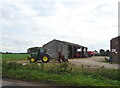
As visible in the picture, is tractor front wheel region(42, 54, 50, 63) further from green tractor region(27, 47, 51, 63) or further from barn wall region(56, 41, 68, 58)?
barn wall region(56, 41, 68, 58)

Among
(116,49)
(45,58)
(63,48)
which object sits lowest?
(45,58)

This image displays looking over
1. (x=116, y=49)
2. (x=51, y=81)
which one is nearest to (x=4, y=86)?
(x=51, y=81)

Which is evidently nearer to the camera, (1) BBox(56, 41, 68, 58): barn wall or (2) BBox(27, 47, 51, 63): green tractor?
(2) BBox(27, 47, 51, 63): green tractor

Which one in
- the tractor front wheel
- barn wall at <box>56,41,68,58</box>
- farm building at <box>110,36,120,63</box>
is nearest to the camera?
the tractor front wheel

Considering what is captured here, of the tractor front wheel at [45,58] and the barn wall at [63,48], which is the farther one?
the barn wall at [63,48]

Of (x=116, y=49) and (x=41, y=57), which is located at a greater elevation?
(x=116, y=49)

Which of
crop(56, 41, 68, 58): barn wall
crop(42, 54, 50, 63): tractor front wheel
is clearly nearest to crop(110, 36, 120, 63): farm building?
crop(42, 54, 50, 63): tractor front wheel

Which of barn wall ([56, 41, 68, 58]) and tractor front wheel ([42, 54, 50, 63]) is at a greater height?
barn wall ([56, 41, 68, 58])

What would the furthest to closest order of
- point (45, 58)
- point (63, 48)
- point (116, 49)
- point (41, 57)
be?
1. point (63, 48)
2. point (116, 49)
3. point (41, 57)
4. point (45, 58)

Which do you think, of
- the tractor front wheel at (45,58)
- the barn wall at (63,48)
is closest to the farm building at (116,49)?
the tractor front wheel at (45,58)

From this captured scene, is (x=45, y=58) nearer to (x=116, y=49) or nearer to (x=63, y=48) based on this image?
(x=116, y=49)

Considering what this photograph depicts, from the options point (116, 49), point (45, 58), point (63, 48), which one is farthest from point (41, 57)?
point (63, 48)

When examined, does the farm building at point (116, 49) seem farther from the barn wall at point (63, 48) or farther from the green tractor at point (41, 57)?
the barn wall at point (63, 48)

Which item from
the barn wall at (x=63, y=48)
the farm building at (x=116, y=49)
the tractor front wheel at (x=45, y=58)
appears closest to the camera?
the tractor front wheel at (x=45, y=58)
